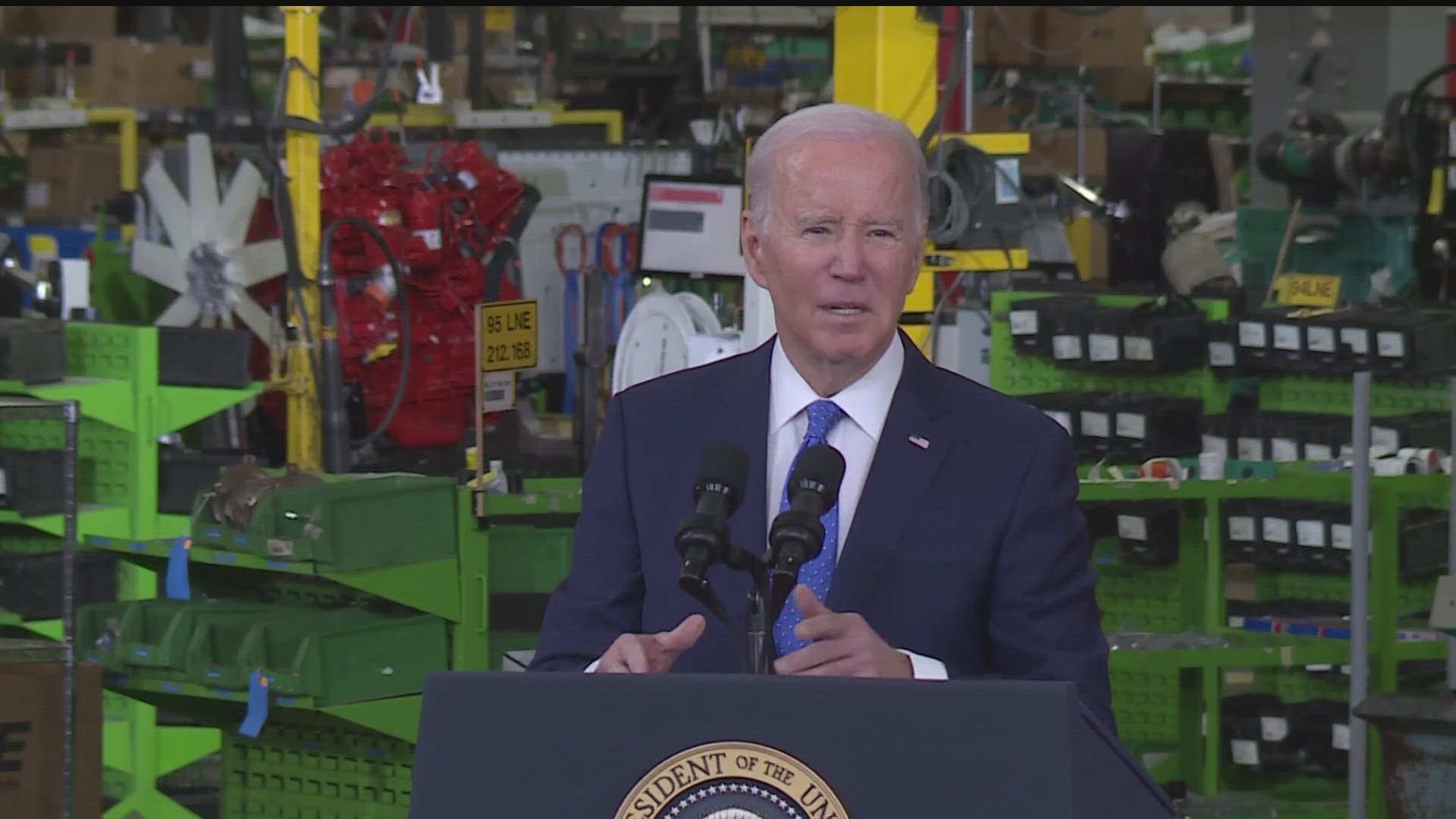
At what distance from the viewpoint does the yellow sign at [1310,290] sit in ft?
21.9

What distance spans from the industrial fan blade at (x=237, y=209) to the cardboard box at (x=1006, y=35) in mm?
5432

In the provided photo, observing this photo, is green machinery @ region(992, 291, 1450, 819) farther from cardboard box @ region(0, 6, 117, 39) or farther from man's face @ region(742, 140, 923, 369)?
cardboard box @ region(0, 6, 117, 39)

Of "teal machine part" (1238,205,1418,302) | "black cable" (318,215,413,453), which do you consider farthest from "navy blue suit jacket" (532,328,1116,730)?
"teal machine part" (1238,205,1418,302)

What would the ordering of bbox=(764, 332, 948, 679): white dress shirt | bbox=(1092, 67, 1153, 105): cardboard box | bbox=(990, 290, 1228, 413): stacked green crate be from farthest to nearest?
bbox=(1092, 67, 1153, 105): cardboard box
bbox=(990, 290, 1228, 413): stacked green crate
bbox=(764, 332, 948, 679): white dress shirt

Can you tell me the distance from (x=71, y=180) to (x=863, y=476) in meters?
9.93

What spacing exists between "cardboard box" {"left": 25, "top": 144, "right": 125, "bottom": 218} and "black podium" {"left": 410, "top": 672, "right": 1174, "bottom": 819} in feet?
33.5

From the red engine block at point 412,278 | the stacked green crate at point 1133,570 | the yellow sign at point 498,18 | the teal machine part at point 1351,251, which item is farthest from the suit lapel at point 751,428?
the yellow sign at point 498,18

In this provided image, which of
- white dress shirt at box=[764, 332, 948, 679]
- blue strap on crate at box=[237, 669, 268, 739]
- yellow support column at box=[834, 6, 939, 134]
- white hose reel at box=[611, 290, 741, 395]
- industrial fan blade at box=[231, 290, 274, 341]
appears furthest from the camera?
industrial fan blade at box=[231, 290, 274, 341]

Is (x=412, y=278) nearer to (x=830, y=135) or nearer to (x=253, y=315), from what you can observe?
(x=253, y=315)

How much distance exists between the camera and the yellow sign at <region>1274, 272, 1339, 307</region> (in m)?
6.66

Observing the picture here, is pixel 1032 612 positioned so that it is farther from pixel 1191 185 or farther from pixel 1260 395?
pixel 1191 185

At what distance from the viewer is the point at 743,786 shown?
64.6 inches

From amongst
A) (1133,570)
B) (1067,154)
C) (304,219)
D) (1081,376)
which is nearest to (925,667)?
(1133,570)

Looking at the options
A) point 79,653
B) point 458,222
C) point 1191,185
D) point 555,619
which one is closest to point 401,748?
point 79,653
